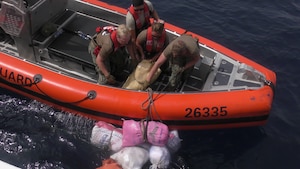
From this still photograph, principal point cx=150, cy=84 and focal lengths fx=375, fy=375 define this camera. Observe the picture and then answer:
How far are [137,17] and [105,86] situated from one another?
1422 mm

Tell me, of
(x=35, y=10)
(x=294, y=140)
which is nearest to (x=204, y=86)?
(x=294, y=140)

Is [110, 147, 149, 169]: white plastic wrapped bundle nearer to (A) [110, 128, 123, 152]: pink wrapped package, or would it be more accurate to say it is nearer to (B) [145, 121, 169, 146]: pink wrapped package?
(A) [110, 128, 123, 152]: pink wrapped package

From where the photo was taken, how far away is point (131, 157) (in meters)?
6.14

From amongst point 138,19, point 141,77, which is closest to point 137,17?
point 138,19

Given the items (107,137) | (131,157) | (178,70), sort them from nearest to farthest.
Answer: (131,157)
(107,137)
(178,70)

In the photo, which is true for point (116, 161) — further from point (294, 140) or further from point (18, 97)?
point (294, 140)

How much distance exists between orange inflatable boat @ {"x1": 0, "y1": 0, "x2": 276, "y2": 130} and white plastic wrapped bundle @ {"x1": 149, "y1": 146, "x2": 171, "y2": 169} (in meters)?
0.54

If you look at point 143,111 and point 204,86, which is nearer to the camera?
point 143,111

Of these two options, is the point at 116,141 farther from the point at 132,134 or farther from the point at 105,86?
the point at 105,86

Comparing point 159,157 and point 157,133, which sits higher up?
point 157,133

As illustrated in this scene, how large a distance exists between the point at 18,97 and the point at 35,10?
1.84 m

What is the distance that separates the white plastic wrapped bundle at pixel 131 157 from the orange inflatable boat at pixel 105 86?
63 cm

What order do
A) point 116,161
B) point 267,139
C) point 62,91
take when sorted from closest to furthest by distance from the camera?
point 116,161 → point 62,91 → point 267,139

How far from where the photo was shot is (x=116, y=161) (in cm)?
623
